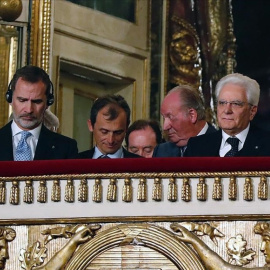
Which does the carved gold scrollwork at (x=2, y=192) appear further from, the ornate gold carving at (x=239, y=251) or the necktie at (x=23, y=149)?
the ornate gold carving at (x=239, y=251)

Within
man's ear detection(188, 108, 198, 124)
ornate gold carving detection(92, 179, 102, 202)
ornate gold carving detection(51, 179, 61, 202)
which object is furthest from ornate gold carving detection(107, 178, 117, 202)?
man's ear detection(188, 108, 198, 124)

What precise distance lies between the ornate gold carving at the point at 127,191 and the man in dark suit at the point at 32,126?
0.58 meters

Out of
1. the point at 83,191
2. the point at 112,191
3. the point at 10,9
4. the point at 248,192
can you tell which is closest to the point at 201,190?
the point at 248,192

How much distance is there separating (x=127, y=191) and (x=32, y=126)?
0.80 meters

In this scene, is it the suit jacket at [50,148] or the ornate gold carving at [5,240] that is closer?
the ornate gold carving at [5,240]

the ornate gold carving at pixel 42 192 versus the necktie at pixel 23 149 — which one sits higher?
the necktie at pixel 23 149

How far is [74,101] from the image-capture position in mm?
8367

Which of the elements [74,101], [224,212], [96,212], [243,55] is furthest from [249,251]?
[243,55]

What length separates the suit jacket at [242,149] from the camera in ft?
17.0

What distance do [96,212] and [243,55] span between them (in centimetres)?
426

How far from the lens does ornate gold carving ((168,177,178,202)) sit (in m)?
4.80

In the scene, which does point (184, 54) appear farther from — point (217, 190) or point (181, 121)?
point (217, 190)

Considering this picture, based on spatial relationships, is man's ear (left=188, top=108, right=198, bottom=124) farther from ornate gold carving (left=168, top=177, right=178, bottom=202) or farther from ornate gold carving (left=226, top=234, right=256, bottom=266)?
ornate gold carving (left=226, top=234, right=256, bottom=266)

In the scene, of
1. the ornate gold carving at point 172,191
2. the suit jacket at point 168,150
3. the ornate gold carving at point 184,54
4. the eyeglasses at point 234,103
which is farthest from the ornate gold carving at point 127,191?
the ornate gold carving at point 184,54
